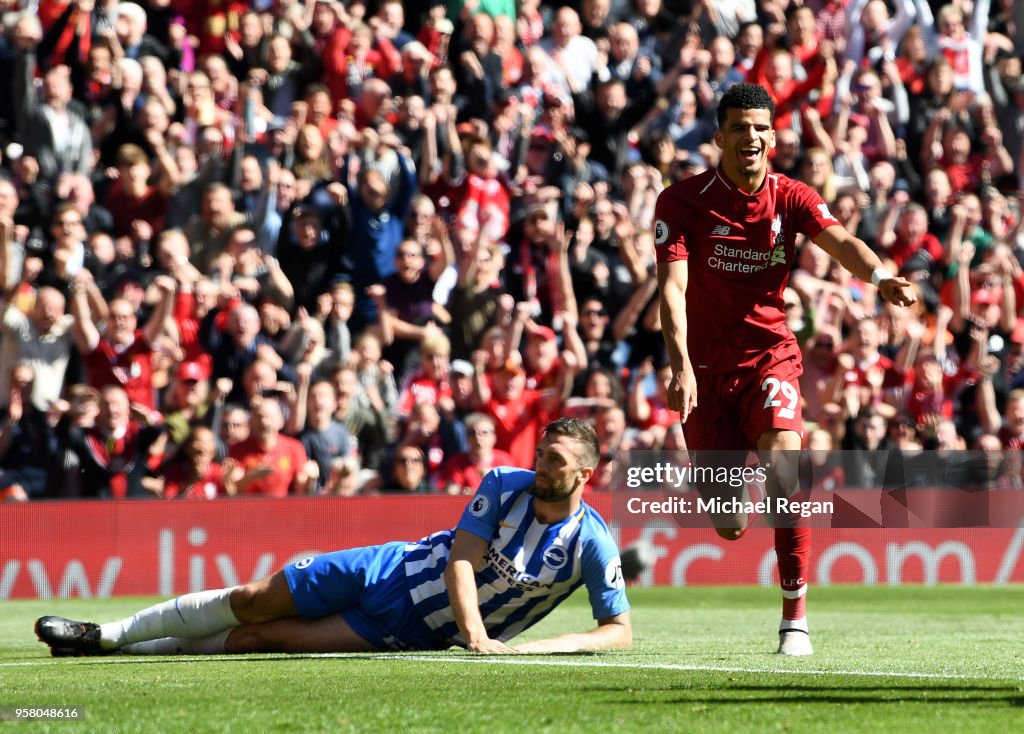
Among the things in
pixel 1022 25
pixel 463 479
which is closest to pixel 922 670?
pixel 463 479

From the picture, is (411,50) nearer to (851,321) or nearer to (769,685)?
(851,321)

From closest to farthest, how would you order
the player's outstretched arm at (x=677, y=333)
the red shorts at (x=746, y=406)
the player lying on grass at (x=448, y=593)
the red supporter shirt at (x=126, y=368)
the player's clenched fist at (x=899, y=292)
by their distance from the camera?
the player's clenched fist at (x=899, y=292), the player lying on grass at (x=448, y=593), the player's outstretched arm at (x=677, y=333), the red shorts at (x=746, y=406), the red supporter shirt at (x=126, y=368)

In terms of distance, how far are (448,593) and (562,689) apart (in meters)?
1.50

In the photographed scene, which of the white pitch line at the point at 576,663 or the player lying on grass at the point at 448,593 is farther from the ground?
the player lying on grass at the point at 448,593

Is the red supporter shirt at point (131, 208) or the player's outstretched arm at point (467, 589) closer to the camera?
the player's outstretched arm at point (467, 589)

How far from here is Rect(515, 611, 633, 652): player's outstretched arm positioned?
7.37 meters

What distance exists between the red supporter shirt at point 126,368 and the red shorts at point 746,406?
6.67 metres

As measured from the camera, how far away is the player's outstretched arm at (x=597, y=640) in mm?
7371

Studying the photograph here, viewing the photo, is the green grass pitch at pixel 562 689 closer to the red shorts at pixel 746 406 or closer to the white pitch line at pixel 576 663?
the white pitch line at pixel 576 663

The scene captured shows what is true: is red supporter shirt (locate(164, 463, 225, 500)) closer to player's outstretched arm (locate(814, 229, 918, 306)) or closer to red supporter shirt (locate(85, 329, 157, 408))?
red supporter shirt (locate(85, 329, 157, 408))

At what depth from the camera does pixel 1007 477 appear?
15.2 m

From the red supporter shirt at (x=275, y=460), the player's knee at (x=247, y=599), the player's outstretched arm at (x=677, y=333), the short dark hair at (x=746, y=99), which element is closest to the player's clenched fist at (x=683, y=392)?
the player's outstretched arm at (x=677, y=333)

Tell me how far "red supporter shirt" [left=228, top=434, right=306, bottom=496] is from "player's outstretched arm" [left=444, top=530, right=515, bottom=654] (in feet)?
22.0

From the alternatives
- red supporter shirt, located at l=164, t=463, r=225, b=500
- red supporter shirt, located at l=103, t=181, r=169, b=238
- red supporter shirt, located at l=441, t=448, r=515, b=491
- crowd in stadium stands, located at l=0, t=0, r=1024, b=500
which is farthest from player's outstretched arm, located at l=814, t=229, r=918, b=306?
red supporter shirt, located at l=103, t=181, r=169, b=238
